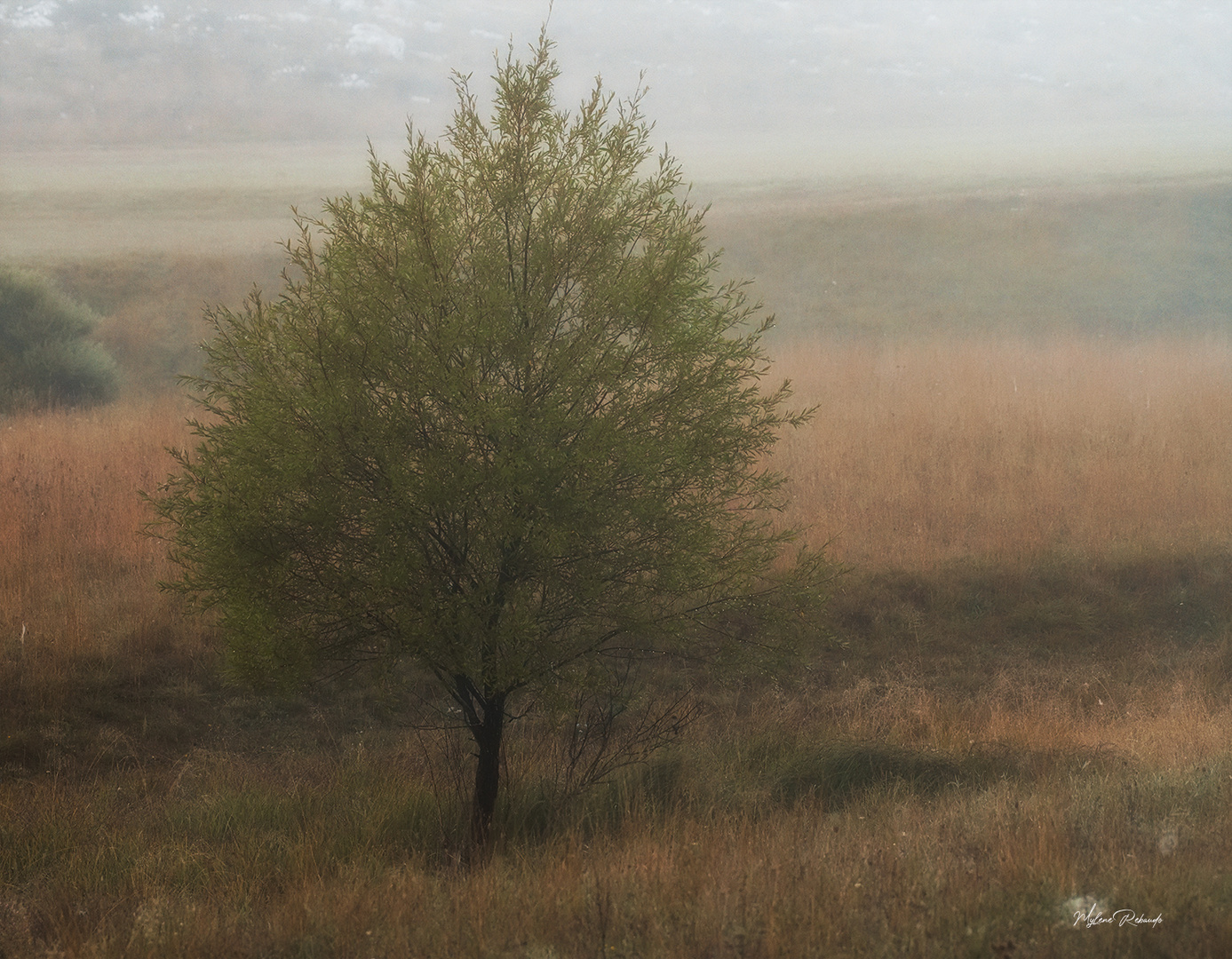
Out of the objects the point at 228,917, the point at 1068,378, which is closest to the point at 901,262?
the point at 1068,378

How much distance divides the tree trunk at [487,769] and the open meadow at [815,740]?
199 mm

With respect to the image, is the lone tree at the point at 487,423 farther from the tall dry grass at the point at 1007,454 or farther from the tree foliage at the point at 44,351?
the tree foliage at the point at 44,351

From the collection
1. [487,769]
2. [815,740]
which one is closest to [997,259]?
[815,740]

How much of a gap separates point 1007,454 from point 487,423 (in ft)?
40.7

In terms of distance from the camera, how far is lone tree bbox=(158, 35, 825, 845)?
6000 millimetres

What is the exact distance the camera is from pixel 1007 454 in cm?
1617

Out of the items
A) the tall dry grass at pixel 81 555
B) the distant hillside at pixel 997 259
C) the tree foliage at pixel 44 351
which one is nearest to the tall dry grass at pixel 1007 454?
the distant hillside at pixel 997 259

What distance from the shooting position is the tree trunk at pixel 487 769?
698cm

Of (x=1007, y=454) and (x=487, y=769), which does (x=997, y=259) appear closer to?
(x=1007, y=454)

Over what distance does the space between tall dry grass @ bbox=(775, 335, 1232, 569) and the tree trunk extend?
6475 mm

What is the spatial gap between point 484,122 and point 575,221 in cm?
92

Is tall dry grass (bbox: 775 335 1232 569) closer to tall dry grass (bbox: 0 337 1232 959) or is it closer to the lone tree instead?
tall dry grass (bbox: 0 337 1232 959)

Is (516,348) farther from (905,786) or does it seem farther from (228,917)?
(905,786)
